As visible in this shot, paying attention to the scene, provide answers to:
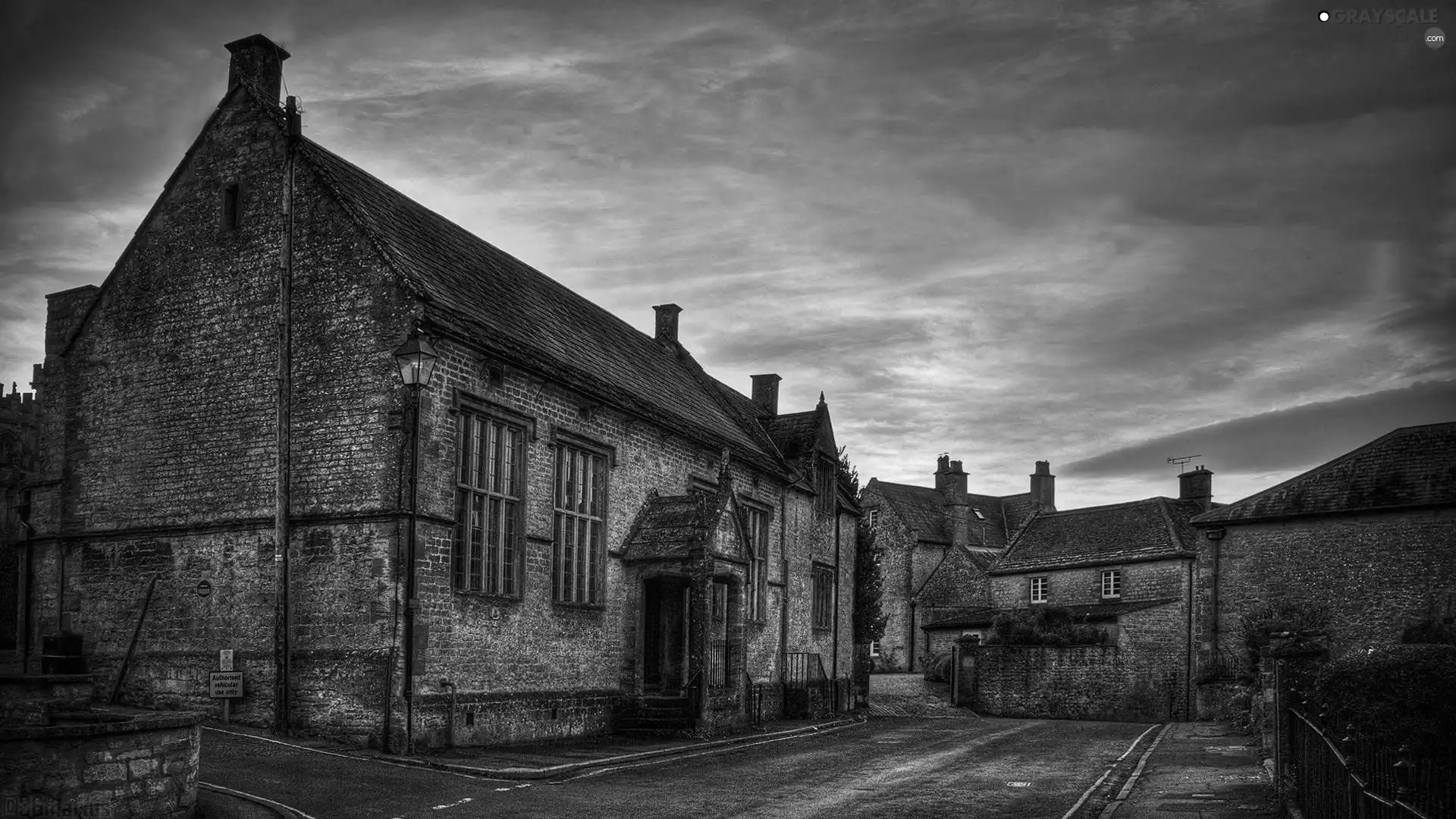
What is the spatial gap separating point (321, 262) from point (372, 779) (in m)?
8.91

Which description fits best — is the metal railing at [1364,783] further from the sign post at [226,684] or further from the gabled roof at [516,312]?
the sign post at [226,684]

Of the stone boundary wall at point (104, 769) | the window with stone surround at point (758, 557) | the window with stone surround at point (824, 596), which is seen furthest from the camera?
the window with stone surround at point (824, 596)

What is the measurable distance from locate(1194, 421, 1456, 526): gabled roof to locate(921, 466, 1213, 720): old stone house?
3111mm

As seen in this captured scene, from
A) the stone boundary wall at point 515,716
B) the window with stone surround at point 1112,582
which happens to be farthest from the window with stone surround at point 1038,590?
the stone boundary wall at point 515,716

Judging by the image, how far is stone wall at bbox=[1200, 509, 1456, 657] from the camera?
35469mm

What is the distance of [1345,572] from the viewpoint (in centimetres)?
3703

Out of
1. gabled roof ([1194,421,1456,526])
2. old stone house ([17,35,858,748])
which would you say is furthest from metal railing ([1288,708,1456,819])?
gabled roof ([1194,421,1456,526])

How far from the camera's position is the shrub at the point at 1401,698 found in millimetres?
14570

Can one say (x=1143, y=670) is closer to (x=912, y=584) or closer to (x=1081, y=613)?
(x=1081, y=613)

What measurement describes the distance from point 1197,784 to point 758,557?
1633 cm

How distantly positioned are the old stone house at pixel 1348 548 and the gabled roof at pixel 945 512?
99.9 ft

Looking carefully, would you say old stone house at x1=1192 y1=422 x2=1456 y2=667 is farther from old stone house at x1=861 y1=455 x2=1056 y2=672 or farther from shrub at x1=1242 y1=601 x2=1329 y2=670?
old stone house at x1=861 y1=455 x2=1056 y2=672

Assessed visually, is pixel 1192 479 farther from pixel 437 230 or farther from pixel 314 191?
pixel 314 191

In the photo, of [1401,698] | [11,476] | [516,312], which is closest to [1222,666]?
[1401,698]
